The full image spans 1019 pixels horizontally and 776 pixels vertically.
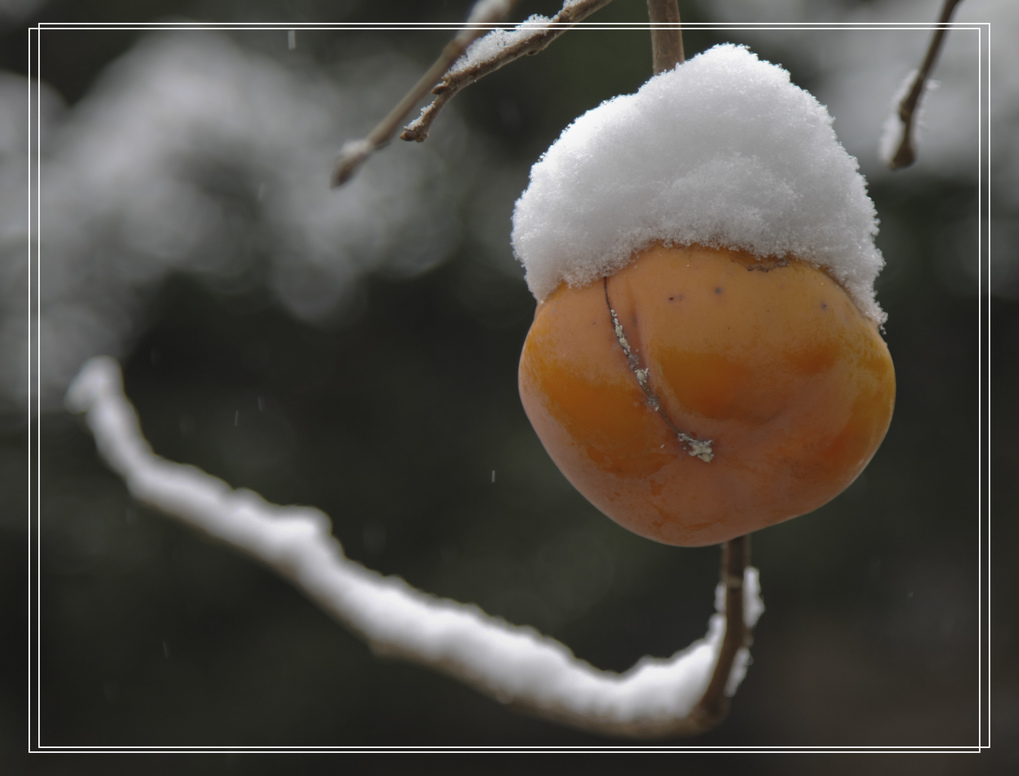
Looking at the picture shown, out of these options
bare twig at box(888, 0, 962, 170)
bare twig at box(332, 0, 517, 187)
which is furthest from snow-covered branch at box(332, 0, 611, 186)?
bare twig at box(888, 0, 962, 170)

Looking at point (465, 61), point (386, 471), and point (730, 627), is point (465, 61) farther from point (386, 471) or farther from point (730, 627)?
point (386, 471)

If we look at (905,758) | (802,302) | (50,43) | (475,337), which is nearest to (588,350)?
(802,302)

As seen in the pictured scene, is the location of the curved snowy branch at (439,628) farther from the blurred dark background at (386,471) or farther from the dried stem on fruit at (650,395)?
the blurred dark background at (386,471)

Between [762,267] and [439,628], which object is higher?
[762,267]

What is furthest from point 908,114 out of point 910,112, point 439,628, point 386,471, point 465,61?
point 386,471

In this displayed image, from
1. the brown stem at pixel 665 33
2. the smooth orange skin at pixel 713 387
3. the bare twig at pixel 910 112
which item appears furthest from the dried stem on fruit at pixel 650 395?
the bare twig at pixel 910 112

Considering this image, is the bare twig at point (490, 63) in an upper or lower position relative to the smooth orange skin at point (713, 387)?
upper
